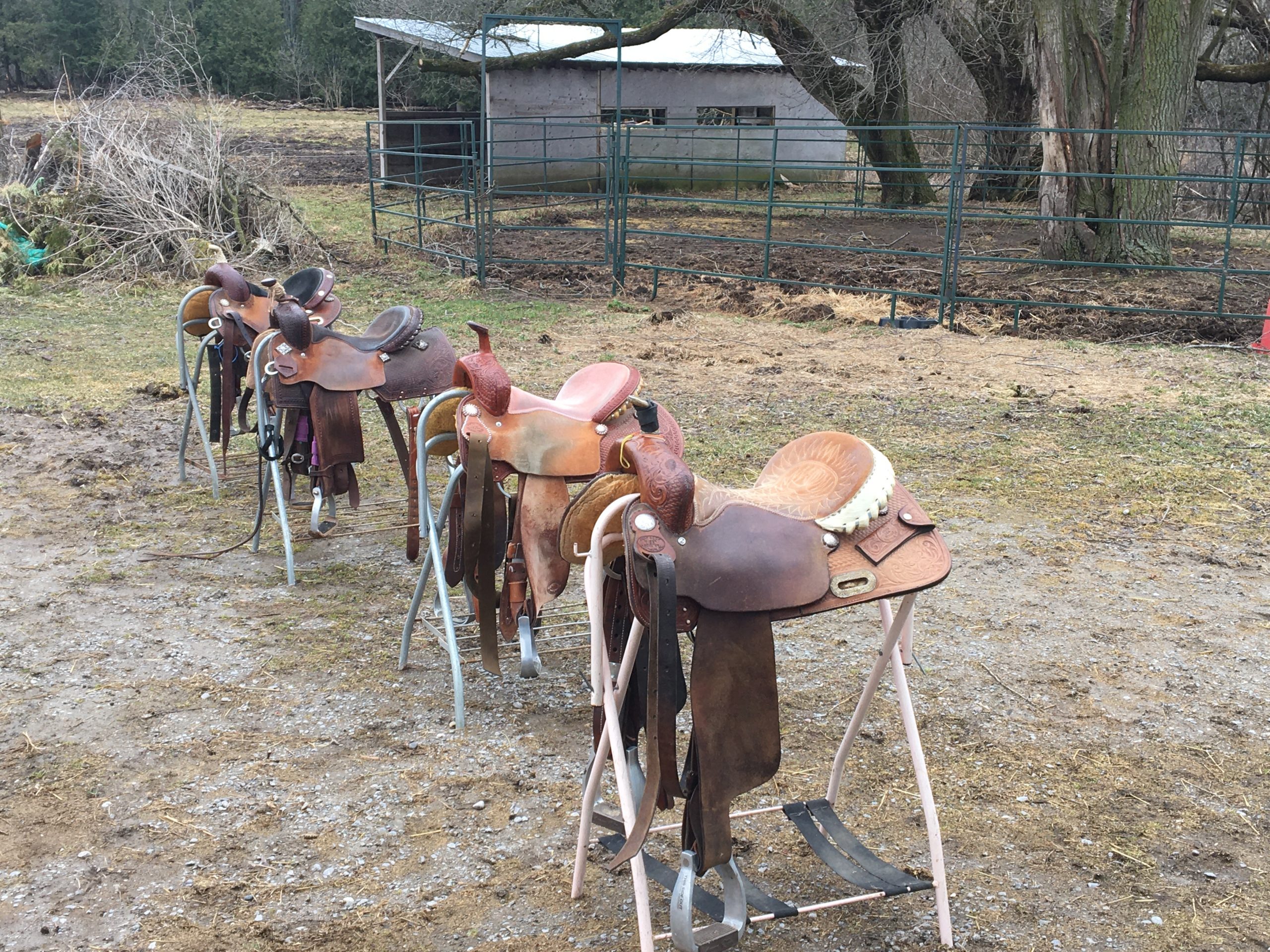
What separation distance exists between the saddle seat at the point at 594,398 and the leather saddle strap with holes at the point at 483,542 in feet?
0.58

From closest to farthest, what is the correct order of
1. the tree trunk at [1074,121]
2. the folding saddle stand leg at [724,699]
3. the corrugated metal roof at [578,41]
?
the folding saddle stand leg at [724,699]
the tree trunk at [1074,121]
the corrugated metal roof at [578,41]

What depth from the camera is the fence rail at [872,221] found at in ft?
28.7

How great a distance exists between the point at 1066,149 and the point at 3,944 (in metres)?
10.1

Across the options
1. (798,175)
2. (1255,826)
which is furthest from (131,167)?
(798,175)

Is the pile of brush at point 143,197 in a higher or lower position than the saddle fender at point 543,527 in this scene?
higher

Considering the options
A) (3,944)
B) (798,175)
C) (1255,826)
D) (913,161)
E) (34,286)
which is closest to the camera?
(3,944)

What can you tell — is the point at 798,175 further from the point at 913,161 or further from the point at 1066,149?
the point at 1066,149

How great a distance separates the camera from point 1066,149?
9.82 metres

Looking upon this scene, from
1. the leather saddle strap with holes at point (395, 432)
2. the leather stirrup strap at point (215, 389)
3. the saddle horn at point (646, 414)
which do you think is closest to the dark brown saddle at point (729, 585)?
the saddle horn at point (646, 414)

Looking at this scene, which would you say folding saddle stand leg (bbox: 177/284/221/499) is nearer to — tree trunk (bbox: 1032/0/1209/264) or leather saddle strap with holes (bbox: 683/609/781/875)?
leather saddle strap with holes (bbox: 683/609/781/875)

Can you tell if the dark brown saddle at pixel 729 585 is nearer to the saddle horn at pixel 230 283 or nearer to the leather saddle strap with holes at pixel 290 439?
the leather saddle strap with holes at pixel 290 439

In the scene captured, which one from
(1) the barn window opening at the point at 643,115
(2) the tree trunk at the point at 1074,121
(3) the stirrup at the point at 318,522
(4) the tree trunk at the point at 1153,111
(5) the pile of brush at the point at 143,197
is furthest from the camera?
(1) the barn window opening at the point at 643,115

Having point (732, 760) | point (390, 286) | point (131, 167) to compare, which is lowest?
point (732, 760)

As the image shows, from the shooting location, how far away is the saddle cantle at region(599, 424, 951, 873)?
1.87 m
